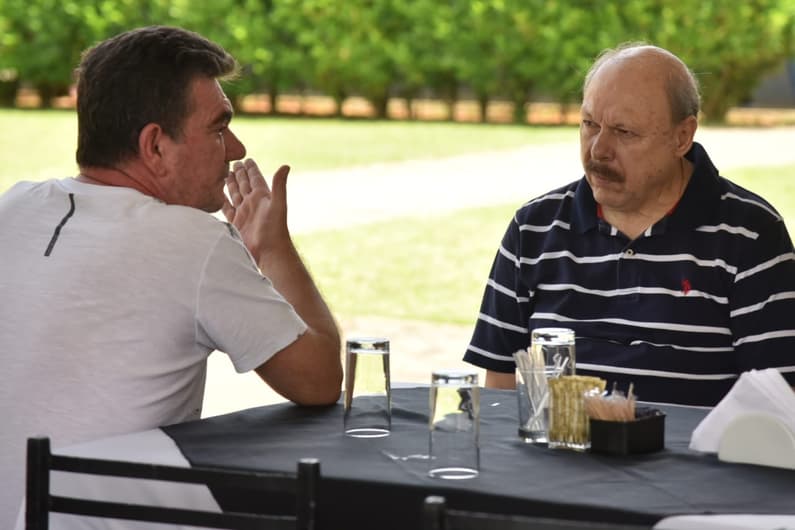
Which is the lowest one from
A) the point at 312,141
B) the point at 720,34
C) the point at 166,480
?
the point at 166,480

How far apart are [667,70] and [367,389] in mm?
1307

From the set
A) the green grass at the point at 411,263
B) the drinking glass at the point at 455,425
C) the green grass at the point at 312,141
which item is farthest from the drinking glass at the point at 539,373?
the green grass at the point at 312,141

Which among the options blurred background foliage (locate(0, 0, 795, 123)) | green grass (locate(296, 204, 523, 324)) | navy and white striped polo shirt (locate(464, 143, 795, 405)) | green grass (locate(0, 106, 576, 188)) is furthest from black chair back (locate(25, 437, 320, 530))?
blurred background foliage (locate(0, 0, 795, 123))

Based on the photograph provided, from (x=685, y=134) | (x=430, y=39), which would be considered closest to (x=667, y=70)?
(x=685, y=134)

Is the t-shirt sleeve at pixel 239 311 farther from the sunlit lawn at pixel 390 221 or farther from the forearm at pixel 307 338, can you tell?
the sunlit lawn at pixel 390 221

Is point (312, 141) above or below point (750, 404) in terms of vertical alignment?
above

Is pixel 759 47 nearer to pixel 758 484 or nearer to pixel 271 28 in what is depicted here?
pixel 271 28

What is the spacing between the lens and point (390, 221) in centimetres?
1170

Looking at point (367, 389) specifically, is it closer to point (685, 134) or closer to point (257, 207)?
point (257, 207)

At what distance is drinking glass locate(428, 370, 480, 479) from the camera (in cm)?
212

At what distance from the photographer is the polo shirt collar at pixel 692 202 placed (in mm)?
3246

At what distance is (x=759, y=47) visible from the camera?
18625mm

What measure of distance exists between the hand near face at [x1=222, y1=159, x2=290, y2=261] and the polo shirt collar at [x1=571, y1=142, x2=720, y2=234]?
824 millimetres

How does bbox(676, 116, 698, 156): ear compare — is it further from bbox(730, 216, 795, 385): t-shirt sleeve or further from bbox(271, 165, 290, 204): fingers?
bbox(271, 165, 290, 204): fingers
